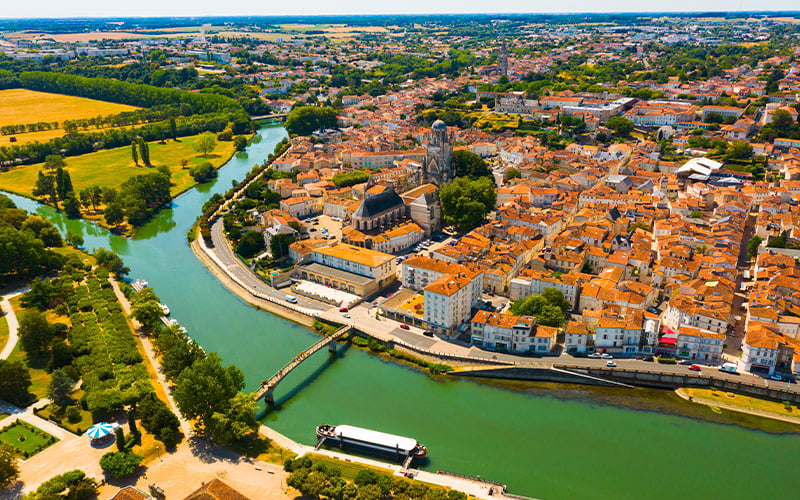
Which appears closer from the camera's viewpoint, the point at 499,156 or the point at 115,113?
the point at 499,156

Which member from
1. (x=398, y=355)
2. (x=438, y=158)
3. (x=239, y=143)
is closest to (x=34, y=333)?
(x=398, y=355)

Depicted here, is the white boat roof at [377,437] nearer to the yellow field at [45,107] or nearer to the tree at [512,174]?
the tree at [512,174]

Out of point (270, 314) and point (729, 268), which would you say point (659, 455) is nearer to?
point (729, 268)

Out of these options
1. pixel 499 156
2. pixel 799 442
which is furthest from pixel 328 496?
pixel 499 156

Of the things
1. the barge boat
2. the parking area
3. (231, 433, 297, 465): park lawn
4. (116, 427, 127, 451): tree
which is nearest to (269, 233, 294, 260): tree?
the parking area

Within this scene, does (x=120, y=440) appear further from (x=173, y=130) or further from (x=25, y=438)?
(x=173, y=130)

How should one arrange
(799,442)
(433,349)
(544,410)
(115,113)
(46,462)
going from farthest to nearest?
(115,113) < (433,349) < (544,410) < (799,442) < (46,462)

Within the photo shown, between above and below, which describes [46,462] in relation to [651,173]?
below
